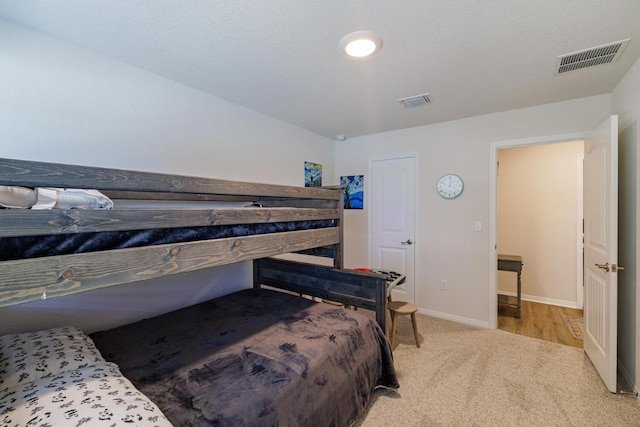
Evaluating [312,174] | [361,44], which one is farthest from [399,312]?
[361,44]

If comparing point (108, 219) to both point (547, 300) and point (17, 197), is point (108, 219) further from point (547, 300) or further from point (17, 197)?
point (547, 300)

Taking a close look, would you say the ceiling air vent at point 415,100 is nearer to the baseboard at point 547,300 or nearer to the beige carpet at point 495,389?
the beige carpet at point 495,389

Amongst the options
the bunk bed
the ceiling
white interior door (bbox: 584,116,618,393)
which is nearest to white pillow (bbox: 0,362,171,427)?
the bunk bed

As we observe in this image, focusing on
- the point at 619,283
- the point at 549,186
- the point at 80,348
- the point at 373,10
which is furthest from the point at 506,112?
the point at 80,348

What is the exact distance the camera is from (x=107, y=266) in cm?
102

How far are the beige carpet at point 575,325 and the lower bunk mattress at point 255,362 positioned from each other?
7.69 feet

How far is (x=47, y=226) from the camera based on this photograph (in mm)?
887

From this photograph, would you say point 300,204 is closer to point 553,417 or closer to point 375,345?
point 375,345

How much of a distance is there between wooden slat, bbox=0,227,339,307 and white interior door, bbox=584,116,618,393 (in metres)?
2.46

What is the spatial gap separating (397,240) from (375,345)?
1.99 meters

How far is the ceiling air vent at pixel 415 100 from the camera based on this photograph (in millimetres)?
2566

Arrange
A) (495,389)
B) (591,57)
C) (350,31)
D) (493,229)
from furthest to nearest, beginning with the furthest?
(493,229) → (495,389) → (591,57) → (350,31)

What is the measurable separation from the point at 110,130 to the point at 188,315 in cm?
146

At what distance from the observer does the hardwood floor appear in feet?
9.41
